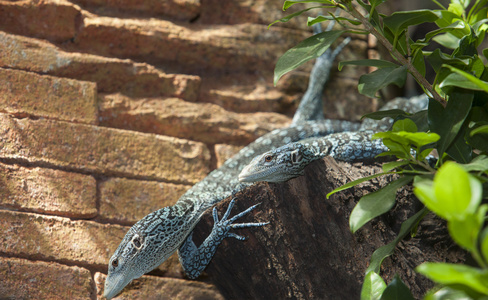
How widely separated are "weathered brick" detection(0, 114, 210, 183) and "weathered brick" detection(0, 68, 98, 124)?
0.09m

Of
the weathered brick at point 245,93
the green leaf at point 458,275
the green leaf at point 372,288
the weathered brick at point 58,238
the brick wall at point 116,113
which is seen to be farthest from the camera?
the weathered brick at point 245,93

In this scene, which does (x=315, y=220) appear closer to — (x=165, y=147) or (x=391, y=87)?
(x=165, y=147)

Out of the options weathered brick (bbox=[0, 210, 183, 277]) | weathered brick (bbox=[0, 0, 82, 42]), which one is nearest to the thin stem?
weathered brick (bbox=[0, 210, 183, 277])

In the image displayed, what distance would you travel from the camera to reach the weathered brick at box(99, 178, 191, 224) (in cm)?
323

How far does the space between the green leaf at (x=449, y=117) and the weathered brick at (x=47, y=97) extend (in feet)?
8.15

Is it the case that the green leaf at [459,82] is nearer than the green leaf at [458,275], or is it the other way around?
the green leaf at [458,275]

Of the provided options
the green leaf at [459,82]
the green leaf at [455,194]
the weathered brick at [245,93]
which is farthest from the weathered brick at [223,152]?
the green leaf at [455,194]

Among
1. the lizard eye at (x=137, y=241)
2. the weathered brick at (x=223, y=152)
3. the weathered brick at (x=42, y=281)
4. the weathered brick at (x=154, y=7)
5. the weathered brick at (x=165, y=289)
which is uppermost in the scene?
the weathered brick at (x=154, y=7)

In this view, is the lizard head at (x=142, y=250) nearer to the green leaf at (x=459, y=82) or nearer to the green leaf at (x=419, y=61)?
the green leaf at (x=419, y=61)

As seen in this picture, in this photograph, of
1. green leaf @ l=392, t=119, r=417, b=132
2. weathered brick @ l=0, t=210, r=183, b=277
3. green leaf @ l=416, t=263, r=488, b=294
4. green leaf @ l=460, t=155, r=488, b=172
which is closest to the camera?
green leaf @ l=416, t=263, r=488, b=294

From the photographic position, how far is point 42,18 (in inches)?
137

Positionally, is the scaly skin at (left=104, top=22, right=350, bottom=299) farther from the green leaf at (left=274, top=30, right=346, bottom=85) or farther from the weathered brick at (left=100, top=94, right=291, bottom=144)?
the green leaf at (left=274, top=30, right=346, bottom=85)

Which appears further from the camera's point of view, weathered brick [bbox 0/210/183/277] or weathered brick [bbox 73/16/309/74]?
weathered brick [bbox 73/16/309/74]

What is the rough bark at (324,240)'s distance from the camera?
2338mm
